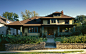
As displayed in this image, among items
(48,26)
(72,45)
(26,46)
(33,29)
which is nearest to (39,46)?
(26,46)

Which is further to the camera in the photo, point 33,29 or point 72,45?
point 33,29

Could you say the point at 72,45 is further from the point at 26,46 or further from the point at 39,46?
the point at 26,46

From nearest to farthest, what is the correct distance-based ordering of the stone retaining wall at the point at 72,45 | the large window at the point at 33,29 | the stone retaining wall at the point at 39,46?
the stone retaining wall at the point at 39,46
the stone retaining wall at the point at 72,45
the large window at the point at 33,29

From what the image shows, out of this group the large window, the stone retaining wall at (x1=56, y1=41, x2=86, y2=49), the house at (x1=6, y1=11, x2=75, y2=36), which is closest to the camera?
the stone retaining wall at (x1=56, y1=41, x2=86, y2=49)

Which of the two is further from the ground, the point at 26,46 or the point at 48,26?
the point at 48,26

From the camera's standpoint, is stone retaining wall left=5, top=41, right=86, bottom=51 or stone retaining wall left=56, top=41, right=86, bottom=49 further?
stone retaining wall left=56, top=41, right=86, bottom=49

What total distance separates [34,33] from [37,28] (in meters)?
1.56

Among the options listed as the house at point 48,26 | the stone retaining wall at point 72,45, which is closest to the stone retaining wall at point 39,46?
the stone retaining wall at point 72,45

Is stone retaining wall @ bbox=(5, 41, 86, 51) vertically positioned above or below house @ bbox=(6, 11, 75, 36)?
below

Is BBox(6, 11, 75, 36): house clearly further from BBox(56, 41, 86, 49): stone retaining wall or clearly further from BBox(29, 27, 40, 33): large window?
BBox(56, 41, 86, 49): stone retaining wall

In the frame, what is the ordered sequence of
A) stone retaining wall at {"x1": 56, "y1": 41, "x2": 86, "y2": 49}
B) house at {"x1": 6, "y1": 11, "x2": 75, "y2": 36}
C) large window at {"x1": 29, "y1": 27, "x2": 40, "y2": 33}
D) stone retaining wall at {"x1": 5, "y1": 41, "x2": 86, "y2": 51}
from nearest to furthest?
stone retaining wall at {"x1": 5, "y1": 41, "x2": 86, "y2": 51} < stone retaining wall at {"x1": 56, "y1": 41, "x2": 86, "y2": 49} < house at {"x1": 6, "y1": 11, "x2": 75, "y2": 36} < large window at {"x1": 29, "y1": 27, "x2": 40, "y2": 33}

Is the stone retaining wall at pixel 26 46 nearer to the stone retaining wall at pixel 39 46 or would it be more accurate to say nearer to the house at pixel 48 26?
the stone retaining wall at pixel 39 46

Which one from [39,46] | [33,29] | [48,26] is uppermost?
[48,26]

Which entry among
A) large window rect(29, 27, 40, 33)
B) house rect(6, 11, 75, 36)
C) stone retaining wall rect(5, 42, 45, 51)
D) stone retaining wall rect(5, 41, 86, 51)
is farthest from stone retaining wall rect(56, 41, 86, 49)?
large window rect(29, 27, 40, 33)
